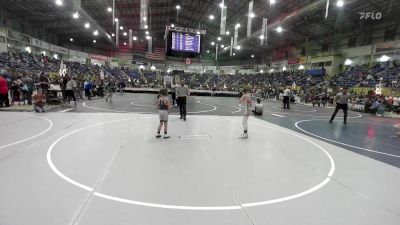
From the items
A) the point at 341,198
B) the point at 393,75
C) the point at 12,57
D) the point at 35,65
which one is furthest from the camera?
the point at 35,65

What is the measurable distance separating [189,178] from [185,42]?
17.1 m

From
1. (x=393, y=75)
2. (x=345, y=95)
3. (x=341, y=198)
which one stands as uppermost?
(x=393, y=75)

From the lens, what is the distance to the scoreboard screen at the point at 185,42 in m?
20.4

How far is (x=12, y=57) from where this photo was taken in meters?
30.4

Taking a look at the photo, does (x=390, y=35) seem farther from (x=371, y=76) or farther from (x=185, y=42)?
(x=185, y=42)

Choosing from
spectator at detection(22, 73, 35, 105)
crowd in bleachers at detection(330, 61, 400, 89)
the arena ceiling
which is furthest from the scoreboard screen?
crowd in bleachers at detection(330, 61, 400, 89)

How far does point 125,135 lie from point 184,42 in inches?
543

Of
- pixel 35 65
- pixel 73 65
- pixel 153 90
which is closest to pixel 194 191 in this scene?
pixel 153 90

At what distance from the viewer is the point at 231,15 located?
120 ft

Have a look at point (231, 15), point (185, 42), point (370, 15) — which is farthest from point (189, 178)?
point (231, 15)

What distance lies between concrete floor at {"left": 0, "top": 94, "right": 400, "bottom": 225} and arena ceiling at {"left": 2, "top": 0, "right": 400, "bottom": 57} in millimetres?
19570

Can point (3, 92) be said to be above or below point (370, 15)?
below

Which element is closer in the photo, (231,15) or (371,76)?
(371,76)

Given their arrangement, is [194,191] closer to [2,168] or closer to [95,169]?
[95,169]
